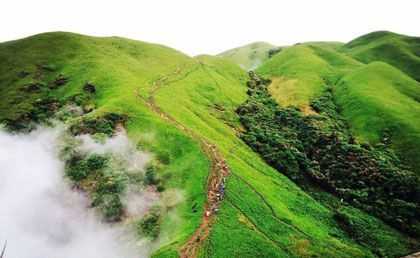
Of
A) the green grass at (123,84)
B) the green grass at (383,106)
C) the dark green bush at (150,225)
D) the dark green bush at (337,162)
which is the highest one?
the green grass at (123,84)

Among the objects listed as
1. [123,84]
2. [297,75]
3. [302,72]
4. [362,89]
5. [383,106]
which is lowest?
→ [297,75]

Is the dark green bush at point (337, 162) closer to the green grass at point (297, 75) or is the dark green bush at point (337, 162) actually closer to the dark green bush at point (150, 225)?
the green grass at point (297, 75)

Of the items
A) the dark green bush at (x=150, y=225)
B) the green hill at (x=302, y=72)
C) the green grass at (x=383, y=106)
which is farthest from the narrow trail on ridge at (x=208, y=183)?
the green hill at (x=302, y=72)

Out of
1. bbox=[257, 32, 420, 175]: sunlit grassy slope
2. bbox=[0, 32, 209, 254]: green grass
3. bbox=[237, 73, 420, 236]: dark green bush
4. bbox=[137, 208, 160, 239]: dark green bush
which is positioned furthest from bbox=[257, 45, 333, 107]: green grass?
bbox=[137, 208, 160, 239]: dark green bush

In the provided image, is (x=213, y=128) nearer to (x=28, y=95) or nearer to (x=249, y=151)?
(x=249, y=151)

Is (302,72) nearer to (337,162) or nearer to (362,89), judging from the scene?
(362,89)

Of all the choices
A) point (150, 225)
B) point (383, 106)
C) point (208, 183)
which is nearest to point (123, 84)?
point (208, 183)
